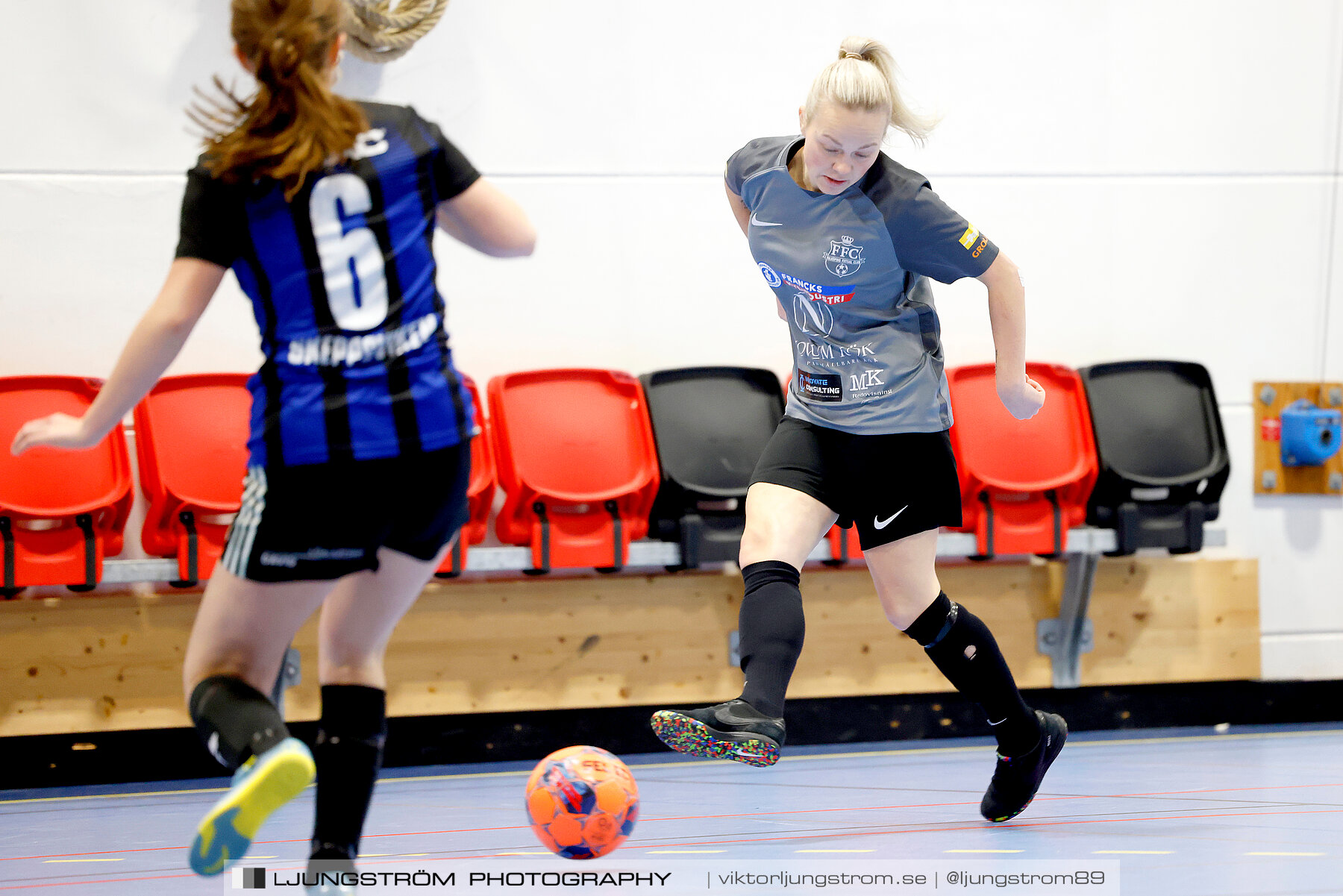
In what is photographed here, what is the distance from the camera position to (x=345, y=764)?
198 cm

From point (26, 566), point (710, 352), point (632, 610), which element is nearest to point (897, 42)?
point (710, 352)

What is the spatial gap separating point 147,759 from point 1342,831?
144 inches

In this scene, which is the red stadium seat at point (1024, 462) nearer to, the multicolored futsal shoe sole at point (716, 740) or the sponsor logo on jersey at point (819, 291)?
the sponsor logo on jersey at point (819, 291)

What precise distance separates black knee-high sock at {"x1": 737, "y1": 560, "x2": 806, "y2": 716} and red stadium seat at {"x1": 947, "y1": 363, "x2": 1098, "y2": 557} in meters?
2.12

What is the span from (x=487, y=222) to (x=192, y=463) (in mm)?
2655

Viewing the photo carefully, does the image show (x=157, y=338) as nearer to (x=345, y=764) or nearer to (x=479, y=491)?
(x=345, y=764)

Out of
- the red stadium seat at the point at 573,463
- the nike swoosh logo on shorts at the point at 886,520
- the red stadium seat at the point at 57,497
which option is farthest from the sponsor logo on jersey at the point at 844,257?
the red stadium seat at the point at 57,497

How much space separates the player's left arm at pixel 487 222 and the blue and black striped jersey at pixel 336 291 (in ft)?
0.28

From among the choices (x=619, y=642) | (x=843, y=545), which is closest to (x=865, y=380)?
(x=843, y=545)

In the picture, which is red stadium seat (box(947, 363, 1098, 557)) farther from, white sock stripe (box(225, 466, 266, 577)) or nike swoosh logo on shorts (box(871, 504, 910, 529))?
white sock stripe (box(225, 466, 266, 577))

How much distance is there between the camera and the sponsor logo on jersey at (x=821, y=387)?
280 centimetres

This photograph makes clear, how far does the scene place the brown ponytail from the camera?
176cm

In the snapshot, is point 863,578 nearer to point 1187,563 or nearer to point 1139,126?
point 1187,563

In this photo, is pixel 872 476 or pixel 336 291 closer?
pixel 336 291
